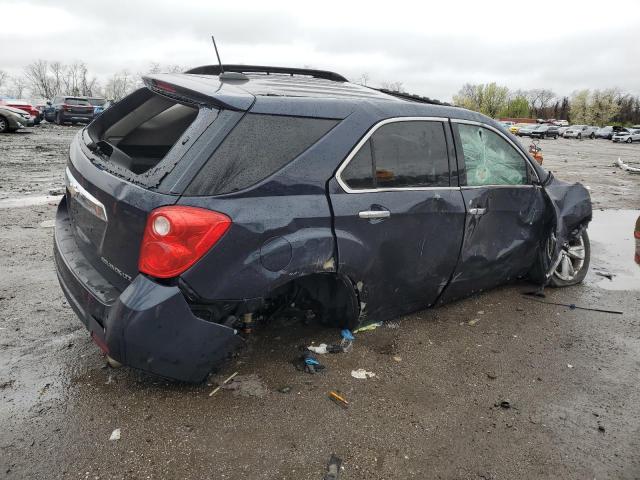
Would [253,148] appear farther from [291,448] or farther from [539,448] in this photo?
[539,448]

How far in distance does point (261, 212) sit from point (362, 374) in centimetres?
125

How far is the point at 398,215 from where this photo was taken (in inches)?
119

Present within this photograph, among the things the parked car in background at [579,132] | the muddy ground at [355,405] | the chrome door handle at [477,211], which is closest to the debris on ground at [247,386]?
the muddy ground at [355,405]

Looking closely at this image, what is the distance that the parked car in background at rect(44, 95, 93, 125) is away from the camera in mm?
27078

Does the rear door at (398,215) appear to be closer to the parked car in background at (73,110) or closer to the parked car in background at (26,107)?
the parked car in background at (73,110)

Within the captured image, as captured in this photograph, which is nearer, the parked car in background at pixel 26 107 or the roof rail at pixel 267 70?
the roof rail at pixel 267 70

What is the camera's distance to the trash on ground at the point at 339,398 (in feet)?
8.96

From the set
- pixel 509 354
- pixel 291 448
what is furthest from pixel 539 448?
pixel 291 448

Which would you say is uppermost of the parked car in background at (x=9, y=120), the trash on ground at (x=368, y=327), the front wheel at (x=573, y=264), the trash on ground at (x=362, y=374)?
the parked car in background at (x=9, y=120)

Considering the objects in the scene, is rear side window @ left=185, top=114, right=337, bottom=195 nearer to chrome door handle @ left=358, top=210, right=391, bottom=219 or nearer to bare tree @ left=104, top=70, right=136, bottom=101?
chrome door handle @ left=358, top=210, right=391, bottom=219

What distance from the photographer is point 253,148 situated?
2520 mm

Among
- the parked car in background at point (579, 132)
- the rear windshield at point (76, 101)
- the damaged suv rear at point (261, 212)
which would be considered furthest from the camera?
the parked car in background at point (579, 132)

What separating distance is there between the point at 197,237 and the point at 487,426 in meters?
1.83

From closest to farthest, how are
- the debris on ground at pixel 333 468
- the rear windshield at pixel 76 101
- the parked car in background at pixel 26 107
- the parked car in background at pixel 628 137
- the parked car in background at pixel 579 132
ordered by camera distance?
the debris on ground at pixel 333 468 < the parked car in background at pixel 26 107 < the rear windshield at pixel 76 101 < the parked car in background at pixel 628 137 < the parked car in background at pixel 579 132
